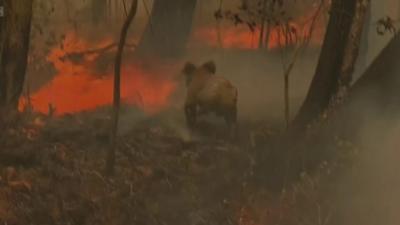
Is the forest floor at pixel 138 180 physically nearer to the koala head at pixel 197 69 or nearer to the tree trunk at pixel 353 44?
the koala head at pixel 197 69

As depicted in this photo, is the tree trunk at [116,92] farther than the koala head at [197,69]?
No

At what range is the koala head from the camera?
182 inches

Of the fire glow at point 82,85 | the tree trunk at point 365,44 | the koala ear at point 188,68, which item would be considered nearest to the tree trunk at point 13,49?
the fire glow at point 82,85

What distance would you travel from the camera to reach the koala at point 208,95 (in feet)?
15.1

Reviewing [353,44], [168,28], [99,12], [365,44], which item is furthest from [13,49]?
[365,44]

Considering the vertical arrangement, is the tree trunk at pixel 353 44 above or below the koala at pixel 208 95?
above

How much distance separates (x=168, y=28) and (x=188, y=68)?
0.31 m

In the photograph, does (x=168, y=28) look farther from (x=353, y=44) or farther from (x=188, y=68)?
(x=353, y=44)

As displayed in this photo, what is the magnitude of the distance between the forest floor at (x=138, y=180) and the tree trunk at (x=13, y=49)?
191mm

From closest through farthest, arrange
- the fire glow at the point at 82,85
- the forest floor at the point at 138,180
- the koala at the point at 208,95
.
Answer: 1. the forest floor at the point at 138,180
2. the fire glow at the point at 82,85
3. the koala at the point at 208,95

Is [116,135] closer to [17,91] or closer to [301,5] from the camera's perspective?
[17,91]

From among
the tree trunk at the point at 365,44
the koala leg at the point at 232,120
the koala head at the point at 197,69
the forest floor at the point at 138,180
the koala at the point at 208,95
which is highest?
the tree trunk at the point at 365,44

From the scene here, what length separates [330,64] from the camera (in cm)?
466

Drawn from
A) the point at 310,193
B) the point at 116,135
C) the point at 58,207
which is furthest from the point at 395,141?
the point at 58,207
